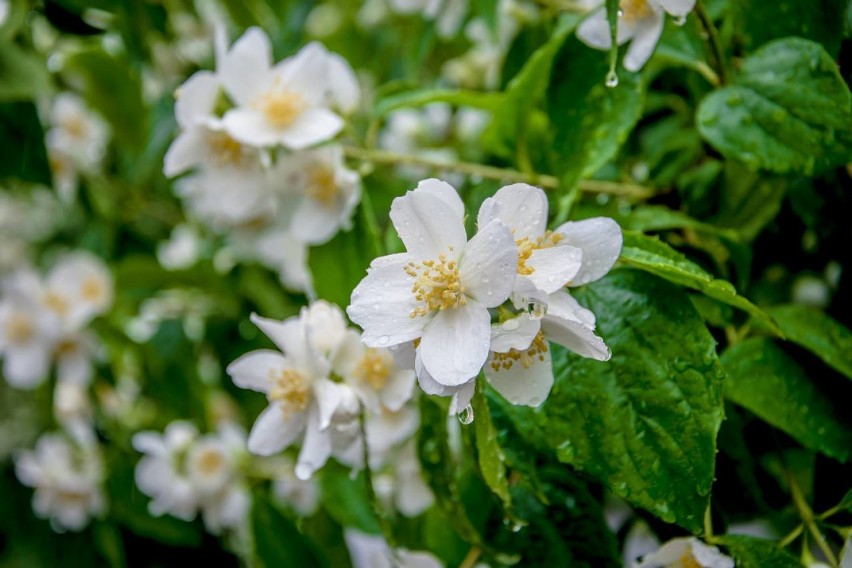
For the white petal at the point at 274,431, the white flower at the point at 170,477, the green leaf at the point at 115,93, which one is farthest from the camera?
the green leaf at the point at 115,93

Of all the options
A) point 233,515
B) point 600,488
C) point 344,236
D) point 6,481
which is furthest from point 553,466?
point 6,481

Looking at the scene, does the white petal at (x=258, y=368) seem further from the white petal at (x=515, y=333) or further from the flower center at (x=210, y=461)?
the flower center at (x=210, y=461)

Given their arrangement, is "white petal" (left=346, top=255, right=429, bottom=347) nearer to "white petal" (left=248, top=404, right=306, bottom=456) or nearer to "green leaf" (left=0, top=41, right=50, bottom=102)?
"white petal" (left=248, top=404, right=306, bottom=456)

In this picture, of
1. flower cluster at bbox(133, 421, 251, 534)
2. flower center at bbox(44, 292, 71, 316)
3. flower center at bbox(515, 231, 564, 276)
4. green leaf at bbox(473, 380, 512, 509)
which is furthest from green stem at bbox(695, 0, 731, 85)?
flower center at bbox(44, 292, 71, 316)

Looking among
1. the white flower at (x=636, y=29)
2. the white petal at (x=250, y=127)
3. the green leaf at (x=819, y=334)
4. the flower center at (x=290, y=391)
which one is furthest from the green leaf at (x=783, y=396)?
the white petal at (x=250, y=127)

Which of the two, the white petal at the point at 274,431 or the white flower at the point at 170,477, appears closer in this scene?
the white petal at the point at 274,431

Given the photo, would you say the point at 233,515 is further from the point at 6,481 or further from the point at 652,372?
the point at 652,372
